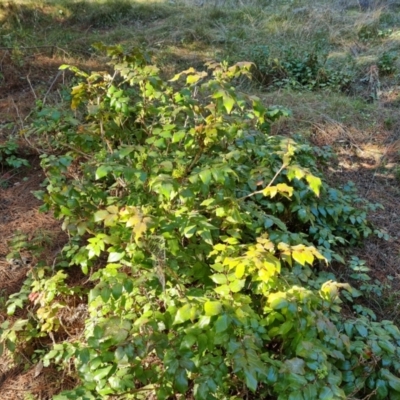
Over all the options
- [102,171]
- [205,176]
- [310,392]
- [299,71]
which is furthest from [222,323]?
[299,71]

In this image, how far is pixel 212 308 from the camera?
1.63 meters

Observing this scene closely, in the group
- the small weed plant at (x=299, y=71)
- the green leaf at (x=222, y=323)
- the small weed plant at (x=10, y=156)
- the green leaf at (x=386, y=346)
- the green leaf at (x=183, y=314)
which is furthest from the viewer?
the small weed plant at (x=299, y=71)

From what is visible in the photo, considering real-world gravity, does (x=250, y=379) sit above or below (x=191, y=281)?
above

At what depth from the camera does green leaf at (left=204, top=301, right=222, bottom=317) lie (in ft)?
5.32

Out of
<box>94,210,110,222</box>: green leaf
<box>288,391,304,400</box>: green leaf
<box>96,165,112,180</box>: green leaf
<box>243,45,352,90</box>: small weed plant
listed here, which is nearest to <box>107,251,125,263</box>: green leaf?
<box>94,210,110,222</box>: green leaf

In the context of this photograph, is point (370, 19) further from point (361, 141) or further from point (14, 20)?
point (14, 20)

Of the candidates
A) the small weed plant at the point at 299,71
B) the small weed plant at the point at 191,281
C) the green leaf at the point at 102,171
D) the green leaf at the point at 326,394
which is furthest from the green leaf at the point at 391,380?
the small weed plant at the point at 299,71

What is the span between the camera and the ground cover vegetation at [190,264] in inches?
66.1

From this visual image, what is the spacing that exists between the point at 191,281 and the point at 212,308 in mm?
516

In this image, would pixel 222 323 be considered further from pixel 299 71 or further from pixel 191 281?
pixel 299 71

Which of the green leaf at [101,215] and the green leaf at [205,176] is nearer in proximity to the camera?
the green leaf at [101,215]

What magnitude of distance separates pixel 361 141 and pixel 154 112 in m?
2.76

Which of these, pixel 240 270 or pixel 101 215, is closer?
pixel 240 270

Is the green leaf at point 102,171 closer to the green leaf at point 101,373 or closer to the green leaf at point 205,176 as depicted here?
the green leaf at point 205,176
